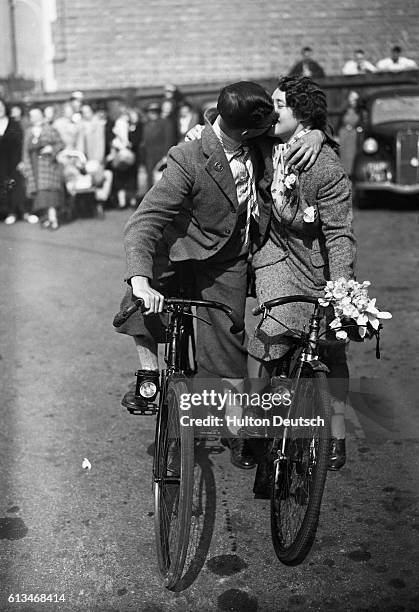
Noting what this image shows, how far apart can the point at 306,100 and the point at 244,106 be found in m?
0.47

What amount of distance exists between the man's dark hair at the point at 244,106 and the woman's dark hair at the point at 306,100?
0.30 metres

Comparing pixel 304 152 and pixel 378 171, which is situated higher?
pixel 304 152

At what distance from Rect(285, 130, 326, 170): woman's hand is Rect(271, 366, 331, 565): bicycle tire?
926 millimetres

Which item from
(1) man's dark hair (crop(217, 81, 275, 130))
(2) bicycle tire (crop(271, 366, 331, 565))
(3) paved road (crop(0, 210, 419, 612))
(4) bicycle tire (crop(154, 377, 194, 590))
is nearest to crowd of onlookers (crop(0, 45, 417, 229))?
(3) paved road (crop(0, 210, 419, 612))

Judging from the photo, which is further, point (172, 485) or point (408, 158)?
point (408, 158)

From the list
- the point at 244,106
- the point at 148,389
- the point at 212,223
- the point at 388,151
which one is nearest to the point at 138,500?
the point at 148,389

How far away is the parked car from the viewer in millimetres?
12211

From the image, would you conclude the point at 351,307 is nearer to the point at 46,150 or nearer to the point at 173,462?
the point at 173,462

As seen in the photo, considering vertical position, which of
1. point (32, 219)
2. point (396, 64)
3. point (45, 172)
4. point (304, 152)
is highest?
point (304, 152)

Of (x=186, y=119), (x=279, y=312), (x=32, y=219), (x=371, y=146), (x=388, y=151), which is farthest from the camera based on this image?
(x=186, y=119)

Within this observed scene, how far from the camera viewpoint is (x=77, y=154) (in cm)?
1251

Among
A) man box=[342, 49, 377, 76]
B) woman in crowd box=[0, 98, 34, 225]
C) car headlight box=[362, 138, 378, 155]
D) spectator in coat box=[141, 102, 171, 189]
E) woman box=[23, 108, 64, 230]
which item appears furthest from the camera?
man box=[342, 49, 377, 76]

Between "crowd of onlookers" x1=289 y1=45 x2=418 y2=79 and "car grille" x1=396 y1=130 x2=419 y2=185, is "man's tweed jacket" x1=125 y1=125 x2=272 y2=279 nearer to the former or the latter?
"car grille" x1=396 y1=130 x2=419 y2=185

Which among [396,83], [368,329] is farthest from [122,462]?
[396,83]
